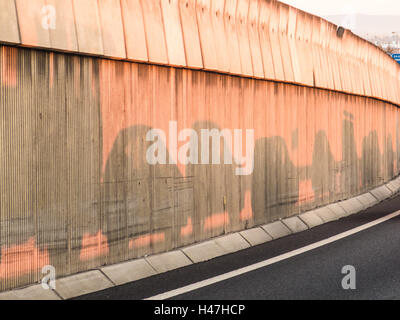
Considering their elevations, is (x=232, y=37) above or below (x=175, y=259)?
above

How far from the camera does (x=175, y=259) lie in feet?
27.9

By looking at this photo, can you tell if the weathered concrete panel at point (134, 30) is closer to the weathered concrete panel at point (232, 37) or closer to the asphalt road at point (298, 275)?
the weathered concrete panel at point (232, 37)

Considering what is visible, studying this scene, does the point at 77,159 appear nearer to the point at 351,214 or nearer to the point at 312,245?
the point at 312,245

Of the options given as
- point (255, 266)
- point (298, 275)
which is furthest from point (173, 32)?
point (298, 275)

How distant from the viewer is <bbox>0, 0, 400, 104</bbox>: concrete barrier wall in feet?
22.2

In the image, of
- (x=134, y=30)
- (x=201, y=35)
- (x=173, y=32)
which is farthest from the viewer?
(x=201, y=35)

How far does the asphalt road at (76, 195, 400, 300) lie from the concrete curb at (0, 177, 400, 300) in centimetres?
17

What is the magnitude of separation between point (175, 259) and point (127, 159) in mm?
1497

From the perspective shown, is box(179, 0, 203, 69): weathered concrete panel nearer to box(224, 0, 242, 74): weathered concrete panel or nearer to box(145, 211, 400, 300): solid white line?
box(224, 0, 242, 74): weathered concrete panel

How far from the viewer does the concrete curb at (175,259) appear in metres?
6.64

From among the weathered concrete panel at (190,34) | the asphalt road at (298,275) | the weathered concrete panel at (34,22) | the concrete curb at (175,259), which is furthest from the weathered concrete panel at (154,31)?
the asphalt road at (298,275)

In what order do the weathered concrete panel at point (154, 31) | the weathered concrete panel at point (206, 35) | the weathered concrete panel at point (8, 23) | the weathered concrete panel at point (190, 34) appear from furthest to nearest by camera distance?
the weathered concrete panel at point (206, 35), the weathered concrete panel at point (190, 34), the weathered concrete panel at point (154, 31), the weathered concrete panel at point (8, 23)

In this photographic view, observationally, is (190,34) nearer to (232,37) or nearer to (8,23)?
(232,37)

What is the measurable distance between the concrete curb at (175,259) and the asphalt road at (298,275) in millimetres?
166
